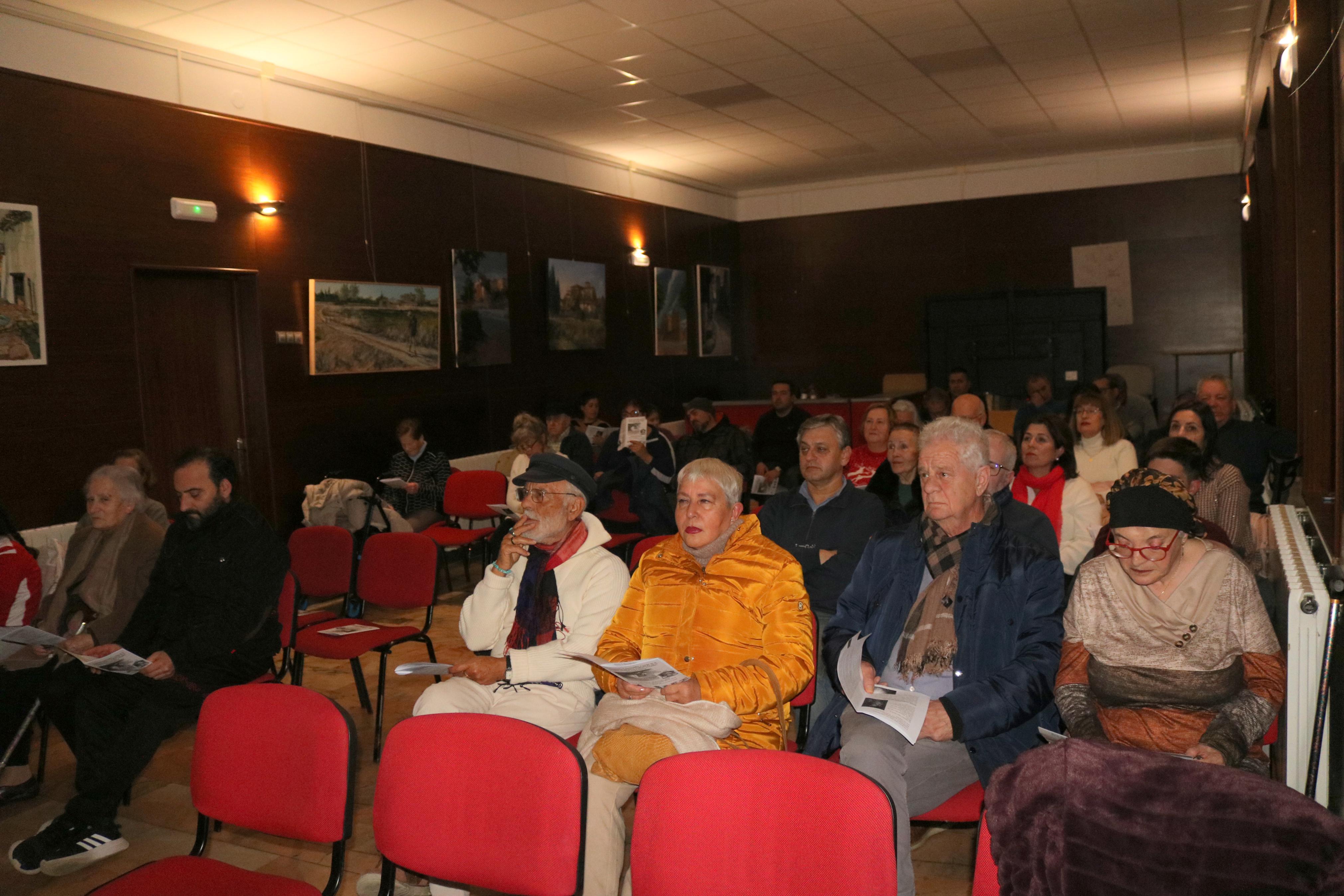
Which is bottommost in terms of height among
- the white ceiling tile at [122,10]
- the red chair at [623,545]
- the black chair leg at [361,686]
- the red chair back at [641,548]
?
the black chair leg at [361,686]

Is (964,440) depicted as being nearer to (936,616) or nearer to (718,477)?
(936,616)

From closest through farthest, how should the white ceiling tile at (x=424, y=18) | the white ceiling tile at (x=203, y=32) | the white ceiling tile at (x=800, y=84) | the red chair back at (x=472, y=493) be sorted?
1. the white ceiling tile at (x=424, y=18)
2. the white ceiling tile at (x=203, y=32)
3. the red chair back at (x=472, y=493)
4. the white ceiling tile at (x=800, y=84)

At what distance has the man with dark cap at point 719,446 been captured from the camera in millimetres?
7129

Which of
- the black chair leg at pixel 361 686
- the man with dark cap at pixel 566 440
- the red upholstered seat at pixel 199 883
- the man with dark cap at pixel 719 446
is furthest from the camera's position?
the man with dark cap at pixel 566 440

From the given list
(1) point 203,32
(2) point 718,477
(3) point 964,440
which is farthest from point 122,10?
(3) point 964,440

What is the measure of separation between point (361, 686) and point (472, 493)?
3294mm

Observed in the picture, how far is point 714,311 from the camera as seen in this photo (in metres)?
13.8

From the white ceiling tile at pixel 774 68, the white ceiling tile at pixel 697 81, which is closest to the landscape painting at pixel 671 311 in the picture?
the white ceiling tile at pixel 697 81

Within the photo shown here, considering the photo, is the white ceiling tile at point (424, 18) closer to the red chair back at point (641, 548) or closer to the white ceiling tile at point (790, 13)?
the white ceiling tile at point (790, 13)

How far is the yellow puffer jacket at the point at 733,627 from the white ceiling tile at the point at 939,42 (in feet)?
18.1

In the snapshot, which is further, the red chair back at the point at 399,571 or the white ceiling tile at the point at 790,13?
the white ceiling tile at the point at 790,13

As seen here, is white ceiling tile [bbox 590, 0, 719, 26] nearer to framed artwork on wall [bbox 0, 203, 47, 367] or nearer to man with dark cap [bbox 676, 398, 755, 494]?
man with dark cap [bbox 676, 398, 755, 494]

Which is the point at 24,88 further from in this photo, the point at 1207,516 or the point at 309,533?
the point at 1207,516

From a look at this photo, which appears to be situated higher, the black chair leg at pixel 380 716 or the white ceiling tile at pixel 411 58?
the white ceiling tile at pixel 411 58
